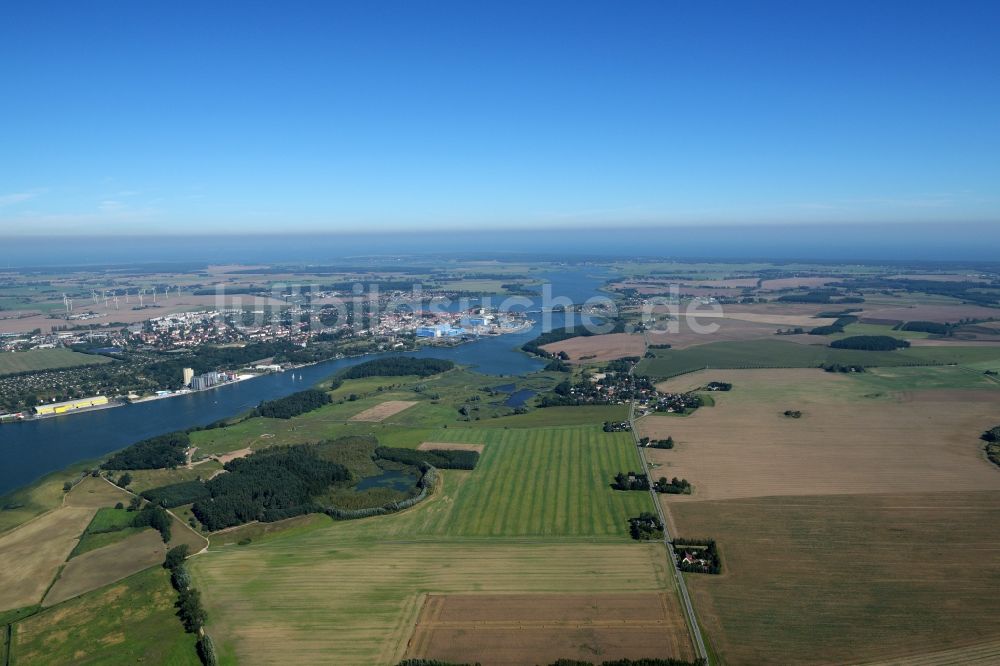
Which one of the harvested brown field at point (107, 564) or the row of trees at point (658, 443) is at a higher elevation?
the row of trees at point (658, 443)

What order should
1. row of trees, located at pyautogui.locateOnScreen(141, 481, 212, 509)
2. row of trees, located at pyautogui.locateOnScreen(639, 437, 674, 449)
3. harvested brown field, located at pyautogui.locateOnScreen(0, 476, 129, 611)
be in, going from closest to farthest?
1. harvested brown field, located at pyautogui.locateOnScreen(0, 476, 129, 611)
2. row of trees, located at pyautogui.locateOnScreen(141, 481, 212, 509)
3. row of trees, located at pyautogui.locateOnScreen(639, 437, 674, 449)

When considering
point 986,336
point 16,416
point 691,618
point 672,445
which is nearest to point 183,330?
point 16,416

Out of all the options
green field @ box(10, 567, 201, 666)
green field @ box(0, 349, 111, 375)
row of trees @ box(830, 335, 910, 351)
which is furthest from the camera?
row of trees @ box(830, 335, 910, 351)

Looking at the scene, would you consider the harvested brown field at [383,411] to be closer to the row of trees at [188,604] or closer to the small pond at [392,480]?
the small pond at [392,480]

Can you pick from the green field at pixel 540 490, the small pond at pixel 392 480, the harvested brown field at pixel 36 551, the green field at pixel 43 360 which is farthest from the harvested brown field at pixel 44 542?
the green field at pixel 43 360

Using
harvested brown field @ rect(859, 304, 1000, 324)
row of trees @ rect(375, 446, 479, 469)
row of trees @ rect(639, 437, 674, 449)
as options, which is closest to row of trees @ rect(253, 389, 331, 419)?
row of trees @ rect(375, 446, 479, 469)

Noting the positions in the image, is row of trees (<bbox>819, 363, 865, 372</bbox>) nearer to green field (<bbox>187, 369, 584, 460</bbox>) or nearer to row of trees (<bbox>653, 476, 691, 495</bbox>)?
green field (<bbox>187, 369, 584, 460</bbox>)

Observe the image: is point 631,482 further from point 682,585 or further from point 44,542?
point 44,542
